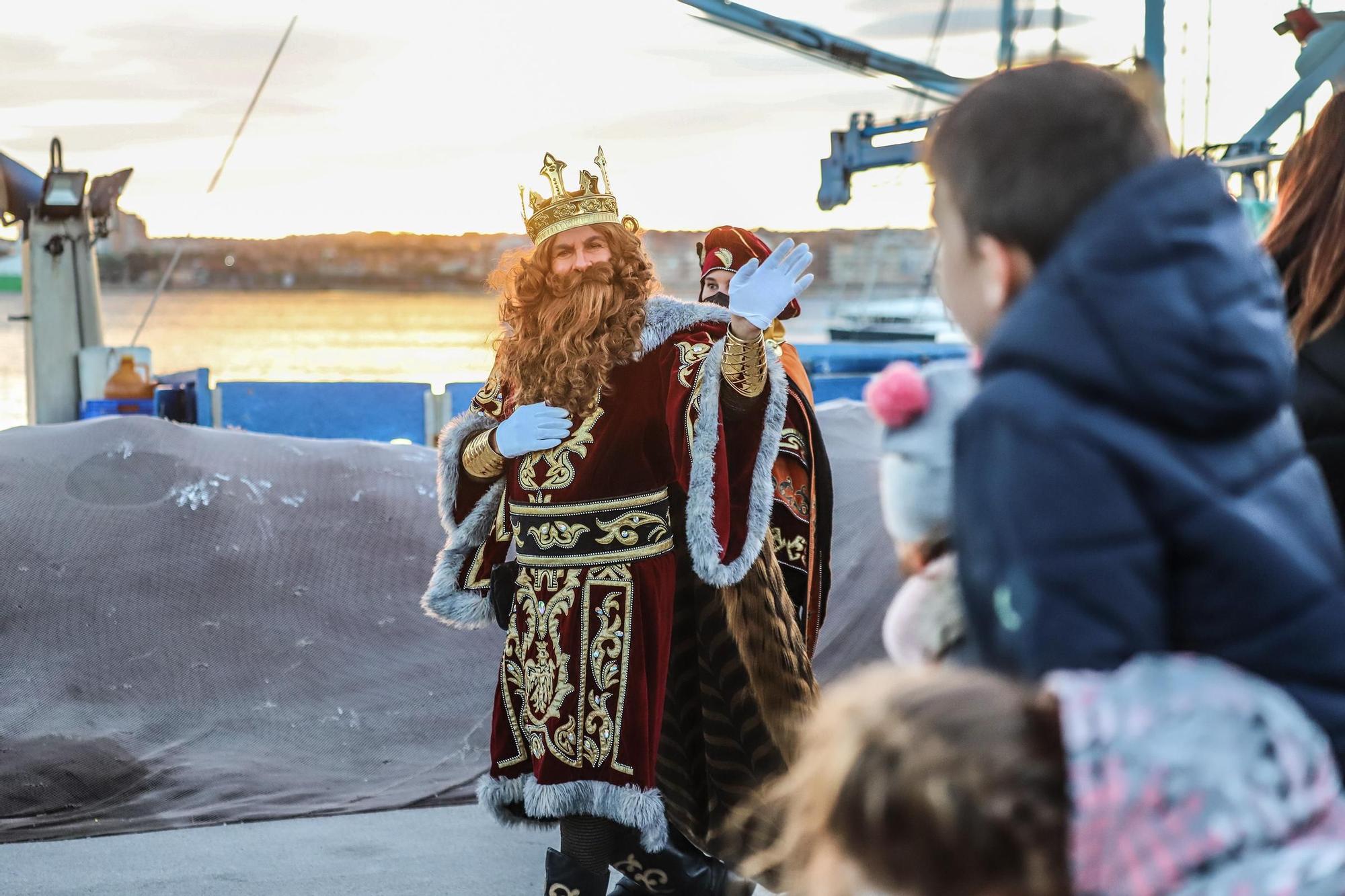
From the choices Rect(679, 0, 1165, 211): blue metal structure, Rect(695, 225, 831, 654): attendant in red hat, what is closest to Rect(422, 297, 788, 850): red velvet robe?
Rect(695, 225, 831, 654): attendant in red hat

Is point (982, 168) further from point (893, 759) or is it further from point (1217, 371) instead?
point (893, 759)

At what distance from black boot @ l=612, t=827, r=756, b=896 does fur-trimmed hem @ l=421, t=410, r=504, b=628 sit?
627mm

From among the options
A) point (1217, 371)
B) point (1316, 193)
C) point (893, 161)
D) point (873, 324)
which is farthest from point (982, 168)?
point (873, 324)

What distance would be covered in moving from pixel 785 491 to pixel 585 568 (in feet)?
3.18

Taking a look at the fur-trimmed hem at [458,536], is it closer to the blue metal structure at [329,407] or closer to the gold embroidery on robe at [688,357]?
the gold embroidery on robe at [688,357]

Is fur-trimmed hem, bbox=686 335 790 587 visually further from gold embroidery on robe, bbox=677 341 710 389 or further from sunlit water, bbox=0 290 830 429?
sunlit water, bbox=0 290 830 429

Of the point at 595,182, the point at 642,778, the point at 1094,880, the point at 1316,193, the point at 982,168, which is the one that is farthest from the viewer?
the point at 595,182

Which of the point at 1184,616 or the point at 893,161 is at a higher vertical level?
the point at 893,161

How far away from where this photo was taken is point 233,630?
523 centimetres

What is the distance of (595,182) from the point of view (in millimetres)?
3266

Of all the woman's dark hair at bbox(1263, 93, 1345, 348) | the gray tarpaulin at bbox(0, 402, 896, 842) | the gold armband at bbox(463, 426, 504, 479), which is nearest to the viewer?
the woman's dark hair at bbox(1263, 93, 1345, 348)

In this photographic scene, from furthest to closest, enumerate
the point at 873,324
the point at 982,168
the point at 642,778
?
the point at 873,324 → the point at 642,778 → the point at 982,168

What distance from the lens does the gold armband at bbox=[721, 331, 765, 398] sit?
3078 millimetres

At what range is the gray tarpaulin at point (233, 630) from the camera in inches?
177
